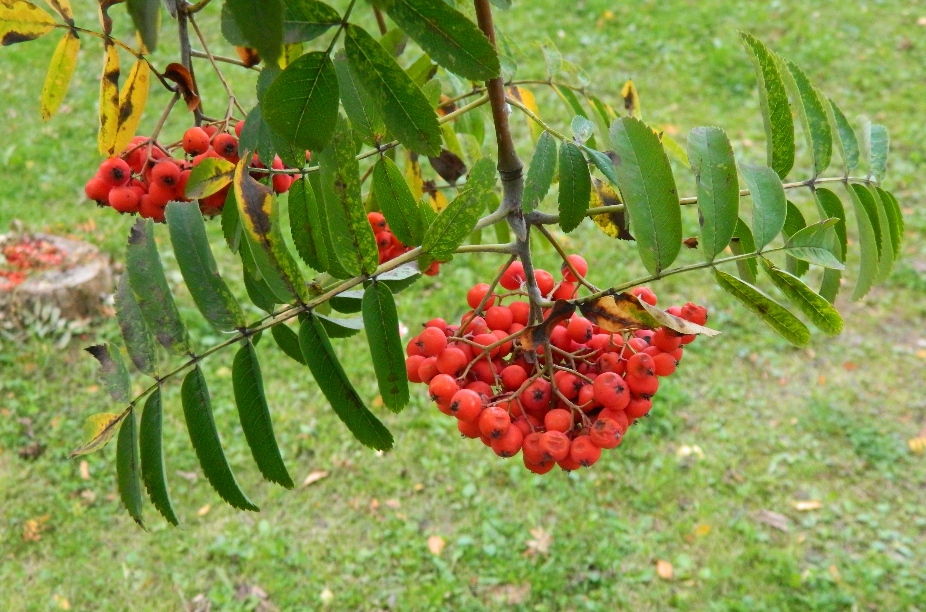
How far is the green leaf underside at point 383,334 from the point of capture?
1.09m

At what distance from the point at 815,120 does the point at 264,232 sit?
88cm

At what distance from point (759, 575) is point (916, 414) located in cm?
126

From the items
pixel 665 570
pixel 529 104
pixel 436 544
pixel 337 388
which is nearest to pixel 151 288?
pixel 337 388

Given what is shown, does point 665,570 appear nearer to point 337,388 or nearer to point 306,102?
point 337,388

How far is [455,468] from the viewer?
372cm

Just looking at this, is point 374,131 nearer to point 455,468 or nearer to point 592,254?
point 455,468

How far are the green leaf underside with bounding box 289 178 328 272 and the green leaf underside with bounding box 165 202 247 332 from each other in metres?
0.14

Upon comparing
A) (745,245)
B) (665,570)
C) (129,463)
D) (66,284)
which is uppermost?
(745,245)

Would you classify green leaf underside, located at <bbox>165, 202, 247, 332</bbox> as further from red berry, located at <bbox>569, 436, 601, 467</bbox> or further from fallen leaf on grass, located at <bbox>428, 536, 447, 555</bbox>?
fallen leaf on grass, located at <bbox>428, 536, 447, 555</bbox>

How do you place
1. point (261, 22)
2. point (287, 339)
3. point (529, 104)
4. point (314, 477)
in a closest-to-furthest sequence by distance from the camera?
point (261, 22) → point (287, 339) → point (529, 104) → point (314, 477)

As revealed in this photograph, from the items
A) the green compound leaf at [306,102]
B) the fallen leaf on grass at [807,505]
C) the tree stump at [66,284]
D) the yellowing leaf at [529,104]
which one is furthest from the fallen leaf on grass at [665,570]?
the tree stump at [66,284]

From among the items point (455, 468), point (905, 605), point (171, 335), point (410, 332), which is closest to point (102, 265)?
point (410, 332)

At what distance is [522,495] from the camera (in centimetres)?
359

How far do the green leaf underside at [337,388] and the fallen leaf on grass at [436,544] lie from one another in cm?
239
